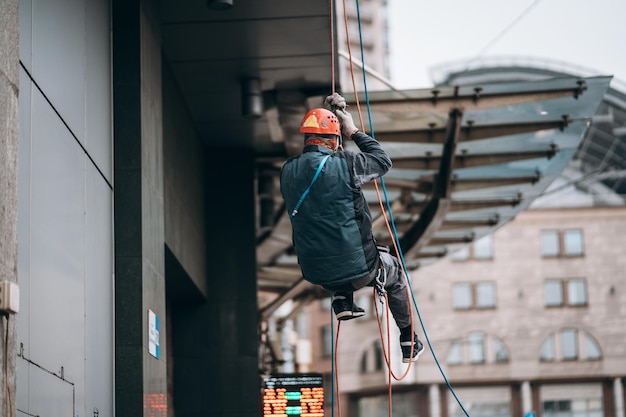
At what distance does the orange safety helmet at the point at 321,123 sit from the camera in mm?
9656

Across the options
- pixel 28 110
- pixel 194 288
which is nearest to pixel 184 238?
pixel 194 288

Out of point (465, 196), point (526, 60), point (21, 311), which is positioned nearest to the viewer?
point (21, 311)

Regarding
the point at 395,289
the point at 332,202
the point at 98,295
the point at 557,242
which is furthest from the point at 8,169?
the point at 557,242

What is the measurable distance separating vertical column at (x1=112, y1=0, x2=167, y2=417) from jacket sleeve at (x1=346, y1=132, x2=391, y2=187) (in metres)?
3.11

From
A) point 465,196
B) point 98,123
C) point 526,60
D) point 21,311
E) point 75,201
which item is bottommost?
point 21,311

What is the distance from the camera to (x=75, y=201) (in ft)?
34.4

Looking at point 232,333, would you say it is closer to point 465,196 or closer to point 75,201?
point 465,196

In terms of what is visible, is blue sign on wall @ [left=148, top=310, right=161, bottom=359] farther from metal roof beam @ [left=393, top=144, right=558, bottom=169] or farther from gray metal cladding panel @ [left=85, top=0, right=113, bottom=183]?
metal roof beam @ [left=393, top=144, right=558, bottom=169]

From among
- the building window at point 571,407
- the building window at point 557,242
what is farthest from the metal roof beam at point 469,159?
the building window at point 557,242

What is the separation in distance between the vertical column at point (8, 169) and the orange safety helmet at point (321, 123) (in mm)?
2703

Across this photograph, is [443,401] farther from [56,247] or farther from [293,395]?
[56,247]

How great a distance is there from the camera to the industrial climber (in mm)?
9453

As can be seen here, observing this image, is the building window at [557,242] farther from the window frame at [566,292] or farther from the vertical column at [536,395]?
the vertical column at [536,395]

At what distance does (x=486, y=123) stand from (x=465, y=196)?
4962mm
